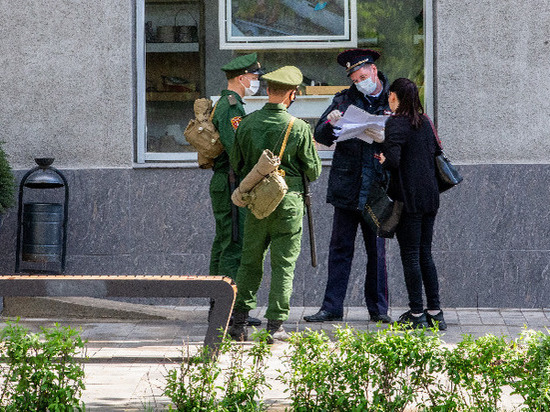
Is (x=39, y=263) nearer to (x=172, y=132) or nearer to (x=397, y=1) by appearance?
(x=172, y=132)

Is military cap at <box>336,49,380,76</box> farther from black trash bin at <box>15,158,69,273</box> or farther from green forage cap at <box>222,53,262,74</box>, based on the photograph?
black trash bin at <box>15,158,69,273</box>

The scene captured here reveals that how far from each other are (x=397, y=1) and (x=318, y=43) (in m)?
0.80

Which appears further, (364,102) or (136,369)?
(364,102)

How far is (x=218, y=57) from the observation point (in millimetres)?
9492

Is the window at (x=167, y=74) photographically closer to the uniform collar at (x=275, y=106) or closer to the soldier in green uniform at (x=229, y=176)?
the soldier in green uniform at (x=229, y=176)

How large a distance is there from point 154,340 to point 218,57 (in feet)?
9.88

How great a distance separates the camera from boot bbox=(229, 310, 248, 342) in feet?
23.7

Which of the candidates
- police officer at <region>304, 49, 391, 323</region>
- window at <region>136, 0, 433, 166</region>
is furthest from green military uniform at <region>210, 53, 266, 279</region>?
window at <region>136, 0, 433, 166</region>

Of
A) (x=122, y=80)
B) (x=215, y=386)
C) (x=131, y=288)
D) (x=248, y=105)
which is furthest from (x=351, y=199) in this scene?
(x=215, y=386)

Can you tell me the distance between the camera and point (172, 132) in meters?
9.54

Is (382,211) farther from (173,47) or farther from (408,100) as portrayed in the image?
(173,47)

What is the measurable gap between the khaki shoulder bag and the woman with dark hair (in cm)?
114

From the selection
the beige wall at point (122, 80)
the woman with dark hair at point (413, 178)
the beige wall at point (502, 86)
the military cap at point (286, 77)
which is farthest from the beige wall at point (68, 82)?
the beige wall at point (502, 86)

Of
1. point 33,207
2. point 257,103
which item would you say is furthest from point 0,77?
point 257,103
